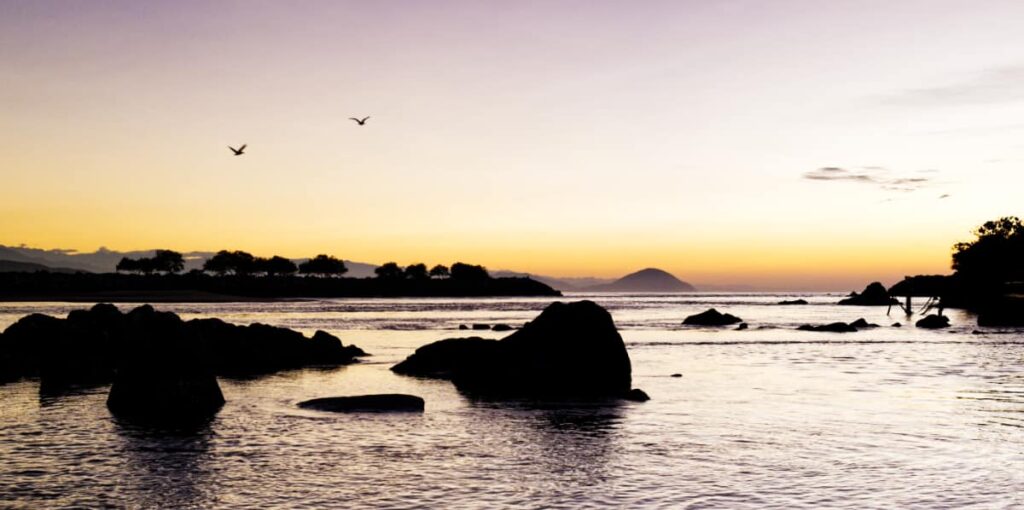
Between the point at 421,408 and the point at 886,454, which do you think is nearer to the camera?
the point at 886,454

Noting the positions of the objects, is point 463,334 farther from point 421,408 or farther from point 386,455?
point 386,455

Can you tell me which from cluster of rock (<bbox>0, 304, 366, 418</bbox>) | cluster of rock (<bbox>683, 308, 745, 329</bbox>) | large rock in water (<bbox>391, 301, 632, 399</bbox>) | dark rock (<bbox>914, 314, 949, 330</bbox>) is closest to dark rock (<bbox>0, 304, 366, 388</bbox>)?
cluster of rock (<bbox>0, 304, 366, 418</bbox>)

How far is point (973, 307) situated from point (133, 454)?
15884cm

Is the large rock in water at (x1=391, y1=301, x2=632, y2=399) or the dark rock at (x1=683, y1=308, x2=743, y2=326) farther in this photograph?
the dark rock at (x1=683, y1=308, x2=743, y2=326)

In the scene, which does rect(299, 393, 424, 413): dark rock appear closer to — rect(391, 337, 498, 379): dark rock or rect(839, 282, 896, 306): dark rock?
rect(391, 337, 498, 379): dark rock

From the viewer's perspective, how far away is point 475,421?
24.3 meters

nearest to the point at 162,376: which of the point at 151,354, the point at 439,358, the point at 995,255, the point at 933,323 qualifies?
the point at 151,354

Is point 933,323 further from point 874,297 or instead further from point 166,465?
point 874,297

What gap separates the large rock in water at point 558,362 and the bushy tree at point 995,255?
84.7 meters

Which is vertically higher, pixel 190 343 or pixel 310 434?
pixel 190 343

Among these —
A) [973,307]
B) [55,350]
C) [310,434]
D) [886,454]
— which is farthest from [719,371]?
[973,307]

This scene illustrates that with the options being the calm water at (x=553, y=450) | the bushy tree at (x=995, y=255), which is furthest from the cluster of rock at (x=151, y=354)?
the bushy tree at (x=995, y=255)

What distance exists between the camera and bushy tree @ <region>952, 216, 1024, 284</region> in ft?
346

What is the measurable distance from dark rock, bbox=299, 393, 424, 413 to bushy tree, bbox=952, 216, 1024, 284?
9351 cm
